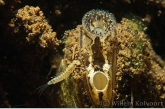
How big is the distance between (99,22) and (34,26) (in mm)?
A: 1164

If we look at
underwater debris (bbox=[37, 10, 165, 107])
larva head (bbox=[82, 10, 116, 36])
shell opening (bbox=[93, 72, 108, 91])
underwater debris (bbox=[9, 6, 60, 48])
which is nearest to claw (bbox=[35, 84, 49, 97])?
underwater debris (bbox=[37, 10, 165, 107])

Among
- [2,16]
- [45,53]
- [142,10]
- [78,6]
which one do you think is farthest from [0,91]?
[142,10]

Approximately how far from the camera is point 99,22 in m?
4.11

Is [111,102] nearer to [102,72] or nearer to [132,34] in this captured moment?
[102,72]

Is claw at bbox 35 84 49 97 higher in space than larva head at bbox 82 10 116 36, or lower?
lower

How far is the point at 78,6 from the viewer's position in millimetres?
4316

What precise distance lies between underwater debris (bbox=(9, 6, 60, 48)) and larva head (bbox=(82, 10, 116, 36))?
667 mm

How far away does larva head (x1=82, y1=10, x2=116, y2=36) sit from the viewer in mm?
4078

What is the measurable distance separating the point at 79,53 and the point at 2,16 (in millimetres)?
1416

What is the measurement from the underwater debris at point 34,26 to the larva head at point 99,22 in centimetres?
67

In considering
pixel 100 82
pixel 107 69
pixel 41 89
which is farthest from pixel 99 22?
pixel 41 89

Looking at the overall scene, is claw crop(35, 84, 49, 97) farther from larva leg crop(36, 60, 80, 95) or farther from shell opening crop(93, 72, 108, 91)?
shell opening crop(93, 72, 108, 91)

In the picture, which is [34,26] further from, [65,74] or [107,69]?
[107,69]

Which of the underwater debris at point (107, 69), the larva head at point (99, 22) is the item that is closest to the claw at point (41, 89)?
the underwater debris at point (107, 69)
